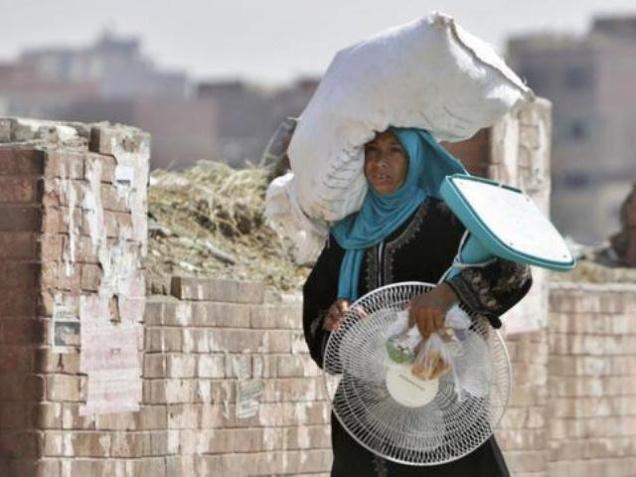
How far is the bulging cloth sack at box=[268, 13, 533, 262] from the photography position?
9344mm

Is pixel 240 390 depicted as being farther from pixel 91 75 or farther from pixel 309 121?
pixel 91 75

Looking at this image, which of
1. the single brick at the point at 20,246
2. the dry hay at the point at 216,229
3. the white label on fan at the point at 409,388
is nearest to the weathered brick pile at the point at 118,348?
the single brick at the point at 20,246

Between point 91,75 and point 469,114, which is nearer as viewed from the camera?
point 469,114

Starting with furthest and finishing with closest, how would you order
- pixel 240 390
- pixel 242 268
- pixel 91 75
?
pixel 91 75 → pixel 242 268 → pixel 240 390

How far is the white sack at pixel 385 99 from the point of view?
9344mm

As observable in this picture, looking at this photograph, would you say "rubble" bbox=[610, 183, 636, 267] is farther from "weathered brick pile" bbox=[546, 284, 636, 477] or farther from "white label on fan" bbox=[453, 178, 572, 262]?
"white label on fan" bbox=[453, 178, 572, 262]

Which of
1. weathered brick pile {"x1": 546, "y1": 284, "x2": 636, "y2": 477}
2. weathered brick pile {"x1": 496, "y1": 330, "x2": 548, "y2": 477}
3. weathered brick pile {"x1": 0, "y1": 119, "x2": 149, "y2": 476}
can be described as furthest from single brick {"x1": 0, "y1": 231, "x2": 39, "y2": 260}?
weathered brick pile {"x1": 546, "y1": 284, "x2": 636, "y2": 477}

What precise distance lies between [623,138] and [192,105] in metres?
16.2

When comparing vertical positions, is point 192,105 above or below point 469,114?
above

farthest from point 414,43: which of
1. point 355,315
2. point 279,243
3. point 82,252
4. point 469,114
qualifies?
point 279,243

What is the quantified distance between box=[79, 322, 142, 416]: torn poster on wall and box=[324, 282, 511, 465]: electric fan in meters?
2.57

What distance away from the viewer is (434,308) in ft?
29.0

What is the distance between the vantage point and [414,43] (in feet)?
31.0

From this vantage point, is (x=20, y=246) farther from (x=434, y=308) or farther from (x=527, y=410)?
(x=527, y=410)
